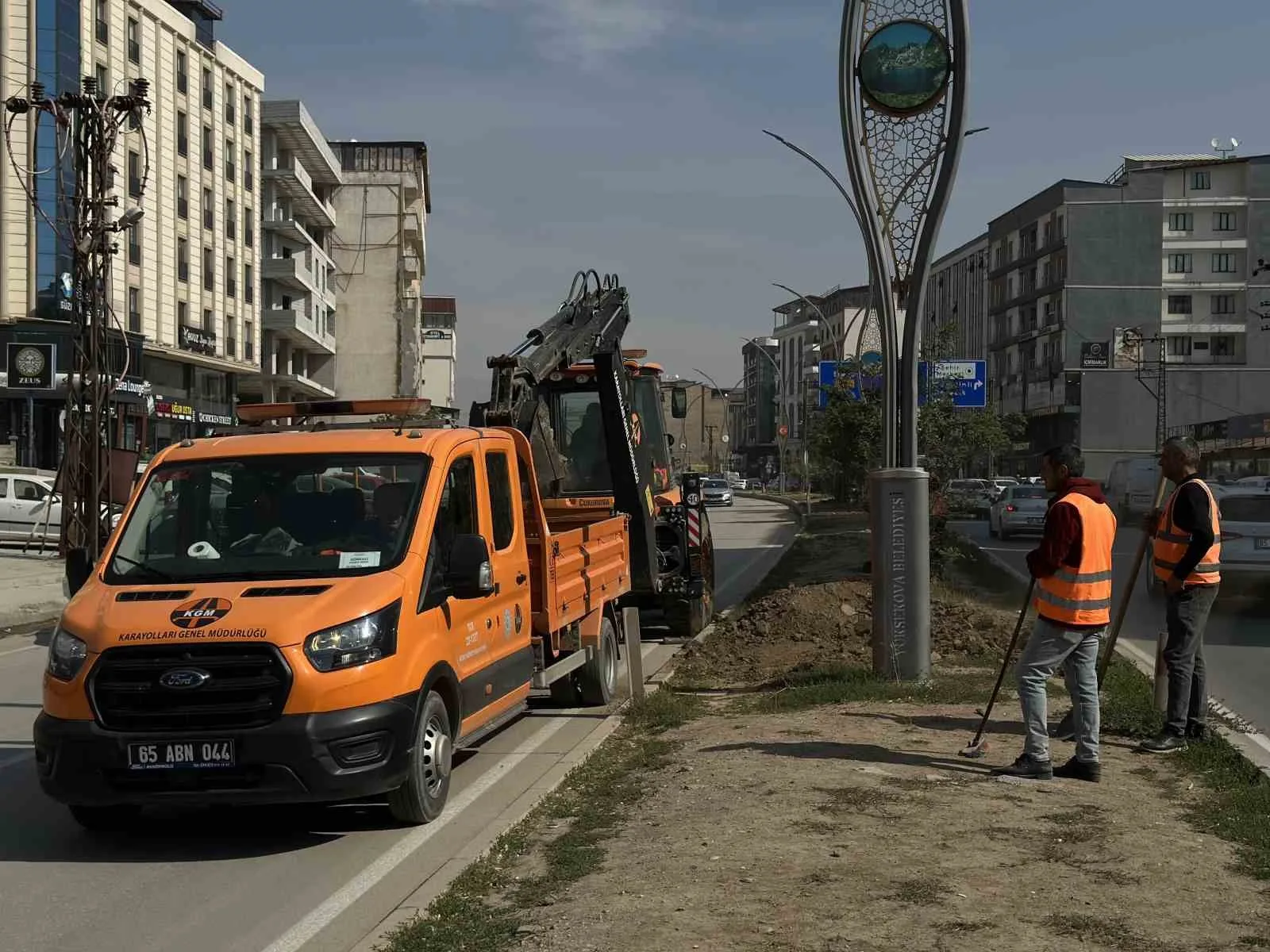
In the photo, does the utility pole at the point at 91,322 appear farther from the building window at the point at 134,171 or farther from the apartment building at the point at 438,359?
the apartment building at the point at 438,359

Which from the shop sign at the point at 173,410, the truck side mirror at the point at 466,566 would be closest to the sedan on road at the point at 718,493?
the shop sign at the point at 173,410

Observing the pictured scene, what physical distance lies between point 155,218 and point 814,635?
48.2 m

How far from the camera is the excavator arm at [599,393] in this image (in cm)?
1152

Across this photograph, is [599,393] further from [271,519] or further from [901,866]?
[901,866]

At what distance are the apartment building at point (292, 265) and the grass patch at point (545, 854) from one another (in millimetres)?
64820

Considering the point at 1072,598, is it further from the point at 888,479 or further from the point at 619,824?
the point at 888,479

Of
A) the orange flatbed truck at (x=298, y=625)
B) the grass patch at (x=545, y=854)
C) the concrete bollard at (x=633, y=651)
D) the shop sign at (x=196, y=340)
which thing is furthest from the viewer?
the shop sign at (x=196, y=340)

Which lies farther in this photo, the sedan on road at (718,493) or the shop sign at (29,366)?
the sedan on road at (718,493)

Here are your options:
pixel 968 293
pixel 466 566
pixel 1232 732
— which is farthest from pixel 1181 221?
pixel 466 566

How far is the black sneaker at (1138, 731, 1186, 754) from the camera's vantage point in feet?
29.0

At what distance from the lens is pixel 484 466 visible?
8.86m

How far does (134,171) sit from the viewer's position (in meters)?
54.2

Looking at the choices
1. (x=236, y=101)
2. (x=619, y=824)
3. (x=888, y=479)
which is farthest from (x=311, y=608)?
(x=236, y=101)

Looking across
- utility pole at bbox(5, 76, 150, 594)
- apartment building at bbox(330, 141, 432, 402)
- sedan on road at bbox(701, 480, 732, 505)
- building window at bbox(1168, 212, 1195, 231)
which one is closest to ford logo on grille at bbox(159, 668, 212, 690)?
utility pole at bbox(5, 76, 150, 594)
